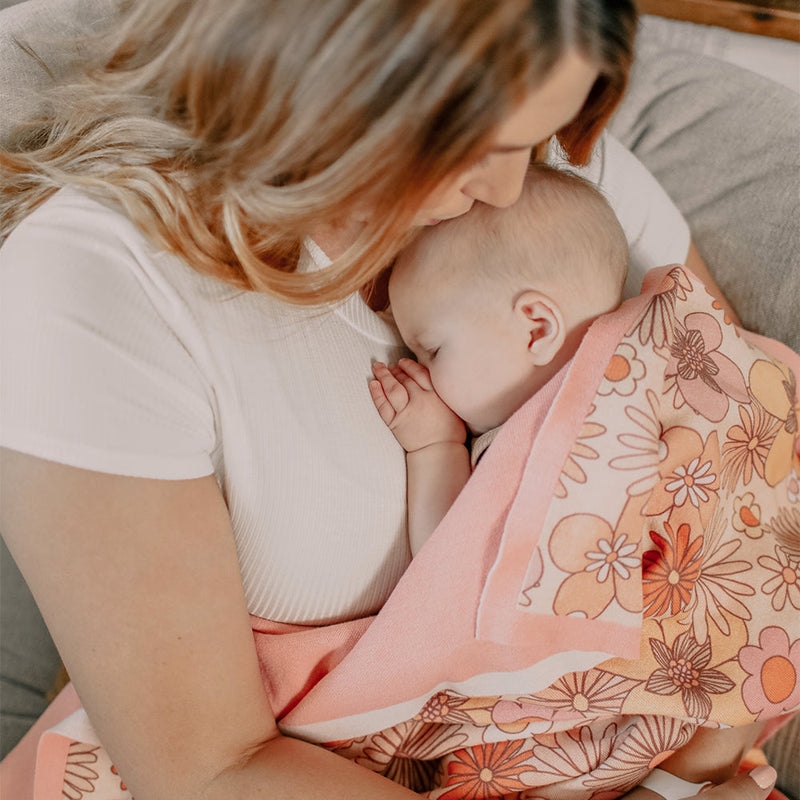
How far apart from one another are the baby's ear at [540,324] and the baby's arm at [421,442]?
14 cm

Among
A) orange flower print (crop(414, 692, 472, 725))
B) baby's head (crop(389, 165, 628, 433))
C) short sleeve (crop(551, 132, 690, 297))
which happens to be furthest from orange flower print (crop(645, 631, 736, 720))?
short sleeve (crop(551, 132, 690, 297))

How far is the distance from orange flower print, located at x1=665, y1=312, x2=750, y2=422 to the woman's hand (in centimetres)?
44

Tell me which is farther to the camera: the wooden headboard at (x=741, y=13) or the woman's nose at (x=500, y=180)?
the wooden headboard at (x=741, y=13)

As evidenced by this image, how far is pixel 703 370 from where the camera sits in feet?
2.88

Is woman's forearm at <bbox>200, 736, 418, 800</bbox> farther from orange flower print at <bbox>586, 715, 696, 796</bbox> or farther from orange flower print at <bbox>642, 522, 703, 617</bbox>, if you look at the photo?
orange flower print at <bbox>642, 522, 703, 617</bbox>

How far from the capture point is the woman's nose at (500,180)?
633 mm

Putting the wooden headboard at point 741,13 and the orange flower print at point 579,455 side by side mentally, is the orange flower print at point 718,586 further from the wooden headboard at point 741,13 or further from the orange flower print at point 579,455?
the wooden headboard at point 741,13

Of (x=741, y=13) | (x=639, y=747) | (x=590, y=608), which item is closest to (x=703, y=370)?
(x=590, y=608)

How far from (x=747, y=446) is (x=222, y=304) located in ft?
2.08

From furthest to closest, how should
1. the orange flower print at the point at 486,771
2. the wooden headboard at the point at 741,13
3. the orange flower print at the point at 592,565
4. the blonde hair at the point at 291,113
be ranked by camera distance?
the wooden headboard at the point at 741,13 < the orange flower print at the point at 486,771 < the orange flower print at the point at 592,565 < the blonde hair at the point at 291,113

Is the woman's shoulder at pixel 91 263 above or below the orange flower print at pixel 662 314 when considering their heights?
above

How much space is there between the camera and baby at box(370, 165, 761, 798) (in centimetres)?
85

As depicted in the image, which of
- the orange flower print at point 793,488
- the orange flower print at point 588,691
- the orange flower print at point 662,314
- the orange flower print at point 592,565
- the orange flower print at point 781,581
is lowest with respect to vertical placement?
the orange flower print at point 588,691

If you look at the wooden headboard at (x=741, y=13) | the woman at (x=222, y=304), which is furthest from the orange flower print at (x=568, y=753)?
the wooden headboard at (x=741, y=13)
